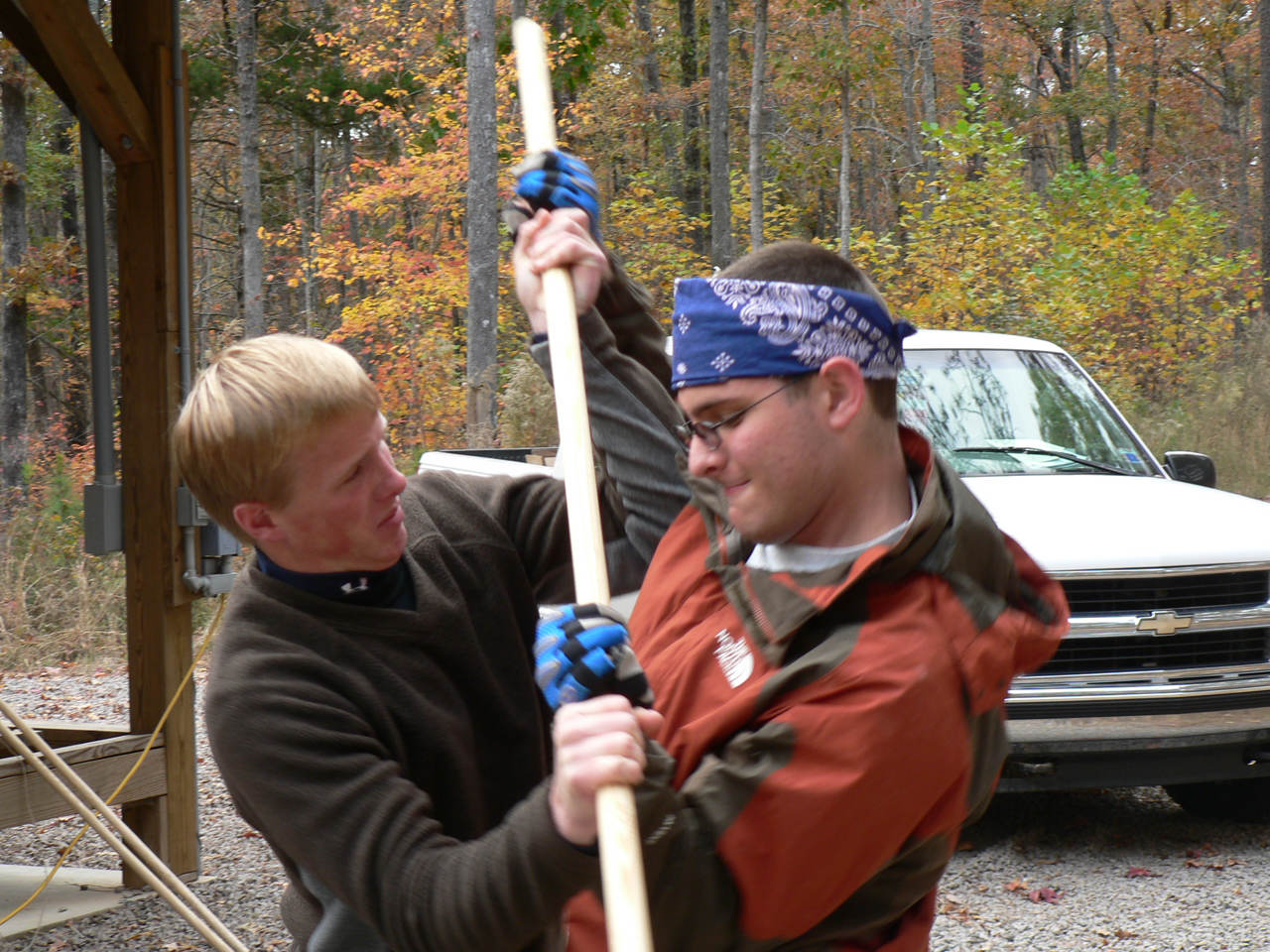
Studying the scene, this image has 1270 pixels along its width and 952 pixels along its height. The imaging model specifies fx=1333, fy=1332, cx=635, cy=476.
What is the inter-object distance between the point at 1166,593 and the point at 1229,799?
1.24 metres

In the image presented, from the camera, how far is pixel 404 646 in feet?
6.61

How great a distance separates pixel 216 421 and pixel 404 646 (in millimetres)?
433

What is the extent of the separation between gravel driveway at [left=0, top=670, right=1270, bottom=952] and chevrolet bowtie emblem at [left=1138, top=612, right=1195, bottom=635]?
100cm

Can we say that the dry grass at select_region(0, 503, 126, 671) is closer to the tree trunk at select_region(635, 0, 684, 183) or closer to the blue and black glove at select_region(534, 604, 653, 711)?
the blue and black glove at select_region(534, 604, 653, 711)

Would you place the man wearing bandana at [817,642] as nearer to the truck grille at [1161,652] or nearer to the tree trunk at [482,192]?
the truck grille at [1161,652]

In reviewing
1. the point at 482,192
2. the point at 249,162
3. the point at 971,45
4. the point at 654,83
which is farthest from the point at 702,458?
the point at 654,83

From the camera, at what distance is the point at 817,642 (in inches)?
71.5

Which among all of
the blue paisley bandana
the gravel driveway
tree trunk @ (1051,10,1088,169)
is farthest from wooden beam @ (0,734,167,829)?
tree trunk @ (1051,10,1088,169)

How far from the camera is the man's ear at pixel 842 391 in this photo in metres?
1.91

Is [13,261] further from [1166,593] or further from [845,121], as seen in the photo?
[1166,593]

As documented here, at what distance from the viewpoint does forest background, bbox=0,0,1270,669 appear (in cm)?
1480

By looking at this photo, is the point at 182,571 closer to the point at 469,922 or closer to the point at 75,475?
the point at 469,922

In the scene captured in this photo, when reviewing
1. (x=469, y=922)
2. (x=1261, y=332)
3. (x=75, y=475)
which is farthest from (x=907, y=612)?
(x=75, y=475)

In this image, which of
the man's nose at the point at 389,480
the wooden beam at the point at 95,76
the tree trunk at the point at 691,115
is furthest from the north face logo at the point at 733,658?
the tree trunk at the point at 691,115
